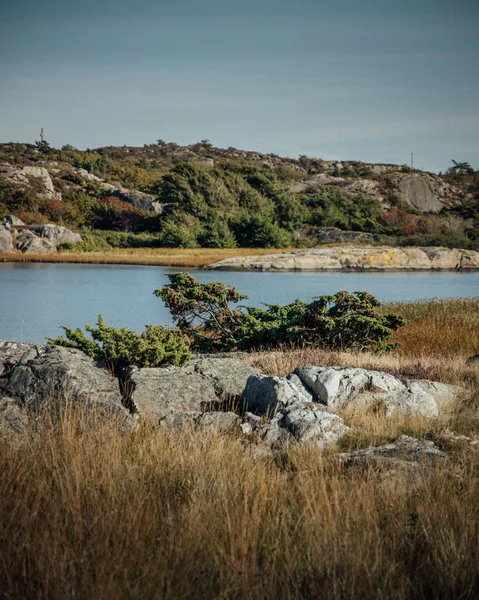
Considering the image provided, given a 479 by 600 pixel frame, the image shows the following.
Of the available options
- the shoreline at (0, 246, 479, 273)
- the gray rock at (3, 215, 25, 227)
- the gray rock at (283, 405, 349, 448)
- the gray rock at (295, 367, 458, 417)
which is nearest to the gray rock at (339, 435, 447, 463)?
the gray rock at (283, 405, 349, 448)

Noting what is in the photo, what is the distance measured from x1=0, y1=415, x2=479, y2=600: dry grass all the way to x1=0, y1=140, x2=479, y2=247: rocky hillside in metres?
44.9

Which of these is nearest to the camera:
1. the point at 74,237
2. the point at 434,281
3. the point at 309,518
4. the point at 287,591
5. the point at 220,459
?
the point at 287,591

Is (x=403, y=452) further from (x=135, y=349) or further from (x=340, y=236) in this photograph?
(x=340, y=236)

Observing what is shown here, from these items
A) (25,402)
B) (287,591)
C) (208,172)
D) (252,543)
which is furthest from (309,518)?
(208,172)

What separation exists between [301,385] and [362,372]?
0.80m

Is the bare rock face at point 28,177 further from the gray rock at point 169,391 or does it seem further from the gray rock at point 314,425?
the gray rock at point 314,425

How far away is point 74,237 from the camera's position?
46250 millimetres

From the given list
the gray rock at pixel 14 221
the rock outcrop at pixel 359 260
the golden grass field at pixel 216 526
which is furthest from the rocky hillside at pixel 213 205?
the golden grass field at pixel 216 526

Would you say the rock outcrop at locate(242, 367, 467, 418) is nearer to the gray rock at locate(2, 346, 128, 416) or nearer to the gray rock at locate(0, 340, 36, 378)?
the gray rock at locate(2, 346, 128, 416)

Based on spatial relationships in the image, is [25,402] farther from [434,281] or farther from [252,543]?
[434,281]

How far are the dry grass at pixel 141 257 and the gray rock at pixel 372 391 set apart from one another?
32.6 metres

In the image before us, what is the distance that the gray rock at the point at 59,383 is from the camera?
5941 mm

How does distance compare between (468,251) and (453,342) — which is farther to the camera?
(468,251)

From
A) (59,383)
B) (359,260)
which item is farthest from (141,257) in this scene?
(59,383)
